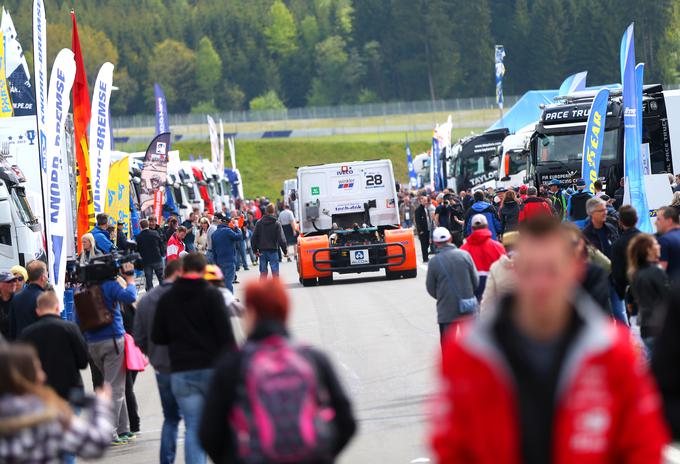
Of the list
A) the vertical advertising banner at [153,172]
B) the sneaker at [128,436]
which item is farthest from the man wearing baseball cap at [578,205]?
the vertical advertising banner at [153,172]

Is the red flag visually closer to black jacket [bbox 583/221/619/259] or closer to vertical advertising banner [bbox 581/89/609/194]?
vertical advertising banner [bbox 581/89/609/194]

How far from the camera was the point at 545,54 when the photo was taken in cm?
14350

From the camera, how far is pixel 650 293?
9.72 metres

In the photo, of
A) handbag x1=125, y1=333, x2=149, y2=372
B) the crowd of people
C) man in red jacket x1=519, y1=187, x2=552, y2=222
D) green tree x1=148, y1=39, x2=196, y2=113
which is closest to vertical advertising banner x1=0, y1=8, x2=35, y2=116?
man in red jacket x1=519, y1=187, x2=552, y2=222

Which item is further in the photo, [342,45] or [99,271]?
[342,45]

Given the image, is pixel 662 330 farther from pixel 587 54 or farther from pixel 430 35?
pixel 430 35

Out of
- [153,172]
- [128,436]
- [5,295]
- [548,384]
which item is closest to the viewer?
[548,384]

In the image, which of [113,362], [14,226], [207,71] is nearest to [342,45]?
[207,71]

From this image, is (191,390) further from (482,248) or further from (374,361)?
(374,361)

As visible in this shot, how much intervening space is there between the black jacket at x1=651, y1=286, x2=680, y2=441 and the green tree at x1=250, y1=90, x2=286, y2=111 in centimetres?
15348

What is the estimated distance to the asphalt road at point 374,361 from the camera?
434 inches

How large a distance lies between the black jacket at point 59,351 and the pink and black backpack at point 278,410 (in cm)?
408

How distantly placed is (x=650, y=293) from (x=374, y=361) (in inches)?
255

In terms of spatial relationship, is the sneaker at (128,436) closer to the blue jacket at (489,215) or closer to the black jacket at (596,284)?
the black jacket at (596,284)
